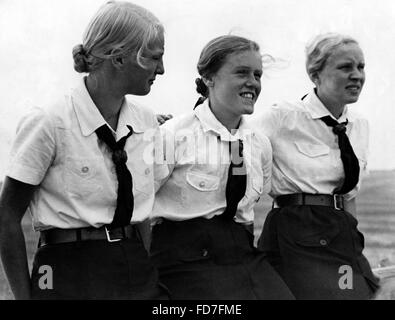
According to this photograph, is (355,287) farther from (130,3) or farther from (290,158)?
(130,3)

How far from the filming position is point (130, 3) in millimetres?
2330

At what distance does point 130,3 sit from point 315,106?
1093 mm

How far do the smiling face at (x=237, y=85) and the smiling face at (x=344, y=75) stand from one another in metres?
0.45

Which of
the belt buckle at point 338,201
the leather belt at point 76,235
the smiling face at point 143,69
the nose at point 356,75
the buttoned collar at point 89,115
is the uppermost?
the smiling face at point 143,69

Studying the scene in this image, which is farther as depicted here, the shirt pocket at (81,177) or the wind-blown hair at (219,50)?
the wind-blown hair at (219,50)

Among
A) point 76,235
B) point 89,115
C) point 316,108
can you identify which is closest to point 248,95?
point 316,108

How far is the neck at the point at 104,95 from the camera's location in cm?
231

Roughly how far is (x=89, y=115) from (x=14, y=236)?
457 mm

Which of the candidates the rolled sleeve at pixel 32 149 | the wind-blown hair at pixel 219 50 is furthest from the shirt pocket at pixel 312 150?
the rolled sleeve at pixel 32 149

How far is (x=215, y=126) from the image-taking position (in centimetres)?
270

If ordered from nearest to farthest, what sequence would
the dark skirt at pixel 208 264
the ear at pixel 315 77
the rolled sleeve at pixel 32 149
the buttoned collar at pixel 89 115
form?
the rolled sleeve at pixel 32 149, the buttoned collar at pixel 89 115, the dark skirt at pixel 208 264, the ear at pixel 315 77

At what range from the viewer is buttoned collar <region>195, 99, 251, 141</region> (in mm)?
2688

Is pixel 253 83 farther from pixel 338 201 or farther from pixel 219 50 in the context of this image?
pixel 338 201

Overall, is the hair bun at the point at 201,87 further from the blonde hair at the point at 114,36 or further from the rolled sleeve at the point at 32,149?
the rolled sleeve at the point at 32,149
